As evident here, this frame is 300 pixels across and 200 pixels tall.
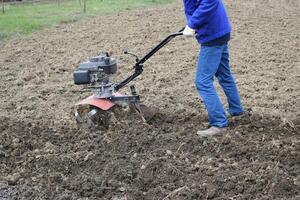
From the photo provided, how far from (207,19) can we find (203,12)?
0.36ft

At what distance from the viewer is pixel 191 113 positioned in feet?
21.8

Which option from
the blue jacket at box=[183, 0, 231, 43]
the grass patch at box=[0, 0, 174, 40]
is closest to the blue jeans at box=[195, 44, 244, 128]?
the blue jacket at box=[183, 0, 231, 43]

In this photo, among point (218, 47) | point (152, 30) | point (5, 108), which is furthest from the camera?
point (152, 30)

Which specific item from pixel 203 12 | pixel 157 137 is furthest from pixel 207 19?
pixel 157 137

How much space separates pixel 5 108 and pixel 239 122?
3.18 m

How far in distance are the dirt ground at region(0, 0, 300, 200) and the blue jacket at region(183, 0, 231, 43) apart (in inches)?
42.5

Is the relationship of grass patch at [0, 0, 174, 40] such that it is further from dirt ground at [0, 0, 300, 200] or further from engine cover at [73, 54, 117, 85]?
engine cover at [73, 54, 117, 85]

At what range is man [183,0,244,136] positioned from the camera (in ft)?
18.1

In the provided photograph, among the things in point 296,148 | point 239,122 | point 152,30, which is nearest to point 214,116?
point 239,122

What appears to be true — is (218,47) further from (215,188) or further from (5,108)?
(5,108)

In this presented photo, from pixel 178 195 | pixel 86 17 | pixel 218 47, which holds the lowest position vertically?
pixel 86 17

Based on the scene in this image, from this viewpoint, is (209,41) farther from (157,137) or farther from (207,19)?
(157,137)

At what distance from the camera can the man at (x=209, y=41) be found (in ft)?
18.1

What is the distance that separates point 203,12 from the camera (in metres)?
5.48
